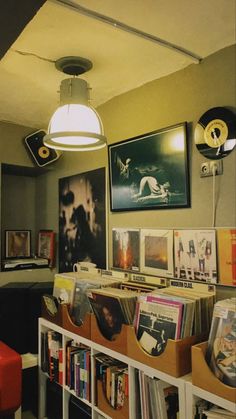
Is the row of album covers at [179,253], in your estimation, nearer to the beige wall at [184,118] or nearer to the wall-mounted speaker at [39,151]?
the beige wall at [184,118]

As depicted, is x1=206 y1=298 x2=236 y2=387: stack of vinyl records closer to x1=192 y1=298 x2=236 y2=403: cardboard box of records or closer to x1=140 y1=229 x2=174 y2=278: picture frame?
x1=192 y1=298 x2=236 y2=403: cardboard box of records

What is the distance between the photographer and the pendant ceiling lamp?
149 centimetres

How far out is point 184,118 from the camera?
5.29 ft

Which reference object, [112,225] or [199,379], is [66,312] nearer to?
[112,225]

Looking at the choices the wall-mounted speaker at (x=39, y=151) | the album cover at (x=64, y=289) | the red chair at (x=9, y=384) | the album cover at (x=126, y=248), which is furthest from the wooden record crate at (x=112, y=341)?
the wall-mounted speaker at (x=39, y=151)

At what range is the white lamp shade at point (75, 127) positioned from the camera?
4.79 feet

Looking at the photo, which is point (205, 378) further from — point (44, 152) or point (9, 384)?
point (44, 152)

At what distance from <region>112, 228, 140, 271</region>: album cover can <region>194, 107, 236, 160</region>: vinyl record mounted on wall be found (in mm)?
622

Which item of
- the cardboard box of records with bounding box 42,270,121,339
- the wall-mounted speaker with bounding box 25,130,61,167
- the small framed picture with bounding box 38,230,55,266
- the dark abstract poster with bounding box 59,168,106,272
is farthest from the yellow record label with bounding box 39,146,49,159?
the cardboard box of records with bounding box 42,270,121,339

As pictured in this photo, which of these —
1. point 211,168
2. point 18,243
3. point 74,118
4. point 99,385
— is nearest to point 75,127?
point 74,118

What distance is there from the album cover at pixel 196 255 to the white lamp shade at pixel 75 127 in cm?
62

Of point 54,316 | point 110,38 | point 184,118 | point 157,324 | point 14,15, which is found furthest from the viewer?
point 54,316

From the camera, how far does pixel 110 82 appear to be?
73.2 inches

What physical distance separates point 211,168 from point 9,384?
1.54 m
